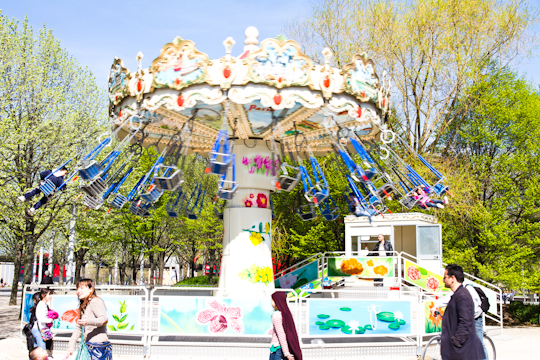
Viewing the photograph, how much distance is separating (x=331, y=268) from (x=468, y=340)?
13.4 meters

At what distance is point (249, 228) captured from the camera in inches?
555

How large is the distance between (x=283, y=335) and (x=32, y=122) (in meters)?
19.6

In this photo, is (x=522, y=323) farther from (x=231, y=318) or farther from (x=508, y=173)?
(x=231, y=318)

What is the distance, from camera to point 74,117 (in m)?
23.1

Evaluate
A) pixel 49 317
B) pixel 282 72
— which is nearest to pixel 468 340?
pixel 49 317

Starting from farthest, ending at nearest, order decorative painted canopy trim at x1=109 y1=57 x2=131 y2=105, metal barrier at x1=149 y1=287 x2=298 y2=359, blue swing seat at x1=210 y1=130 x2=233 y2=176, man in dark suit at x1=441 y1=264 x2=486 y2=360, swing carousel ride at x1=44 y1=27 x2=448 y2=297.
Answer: decorative painted canopy trim at x1=109 y1=57 x2=131 y2=105 → swing carousel ride at x1=44 y1=27 x2=448 y2=297 → blue swing seat at x1=210 y1=130 x2=233 y2=176 → metal barrier at x1=149 y1=287 x2=298 y2=359 → man in dark suit at x1=441 y1=264 x2=486 y2=360

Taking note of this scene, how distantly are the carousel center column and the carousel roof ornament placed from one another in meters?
1.61

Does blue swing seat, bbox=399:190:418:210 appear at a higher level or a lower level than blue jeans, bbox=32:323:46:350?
higher

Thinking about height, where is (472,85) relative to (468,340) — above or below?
above

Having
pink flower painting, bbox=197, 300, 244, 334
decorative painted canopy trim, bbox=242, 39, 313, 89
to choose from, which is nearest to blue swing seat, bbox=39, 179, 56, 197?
pink flower painting, bbox=197, 300, 244, 334

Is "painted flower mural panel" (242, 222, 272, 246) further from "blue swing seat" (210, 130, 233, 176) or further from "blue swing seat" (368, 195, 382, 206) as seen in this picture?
"blue swing seat" (210, 130, 233, 176)

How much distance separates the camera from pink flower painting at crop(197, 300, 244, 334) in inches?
406

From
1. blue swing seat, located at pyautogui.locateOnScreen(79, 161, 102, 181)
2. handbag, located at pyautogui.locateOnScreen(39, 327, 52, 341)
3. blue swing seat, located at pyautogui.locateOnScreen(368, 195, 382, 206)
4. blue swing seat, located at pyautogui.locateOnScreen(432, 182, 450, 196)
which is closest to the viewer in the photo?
handbag, located at pyautogui.locateOnScreen(39, 327, 52, 341)

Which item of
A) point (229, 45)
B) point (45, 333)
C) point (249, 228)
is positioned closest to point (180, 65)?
point (229, 45)
